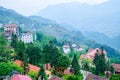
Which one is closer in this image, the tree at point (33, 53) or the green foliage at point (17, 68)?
the green foliage at point (17, 68)

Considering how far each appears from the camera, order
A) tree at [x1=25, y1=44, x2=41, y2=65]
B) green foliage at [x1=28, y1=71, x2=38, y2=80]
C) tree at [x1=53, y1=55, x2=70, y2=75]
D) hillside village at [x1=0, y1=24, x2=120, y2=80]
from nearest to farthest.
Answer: hillside village at [x1=0, y1=24, x2=120, y2=80] → green foliage at [x1=28, y1=71, x2=38, y2=80] → tree at [x1=53, y1=55, x2=70, y2=75] → tree at [x1=25, y1=44, x2=41, y2=65]

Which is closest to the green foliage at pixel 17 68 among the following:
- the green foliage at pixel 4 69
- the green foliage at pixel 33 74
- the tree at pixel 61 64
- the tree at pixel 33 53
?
the green foliage at pixel 4 69

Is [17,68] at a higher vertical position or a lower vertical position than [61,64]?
lower

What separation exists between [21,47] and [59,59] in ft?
32.4

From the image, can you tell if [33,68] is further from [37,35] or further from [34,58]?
[37,35]

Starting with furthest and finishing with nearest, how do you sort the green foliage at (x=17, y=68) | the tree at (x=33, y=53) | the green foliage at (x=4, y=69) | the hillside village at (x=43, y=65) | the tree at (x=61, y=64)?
the tree at (x=33, y=53), the tree at (x=61, y=64), the green foliage at (x=17, y=68), the hillside village at (x=43, y=65), the green foliage at (x=4, y=69)

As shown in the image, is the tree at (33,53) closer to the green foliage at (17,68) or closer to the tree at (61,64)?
the tree at (61,64)

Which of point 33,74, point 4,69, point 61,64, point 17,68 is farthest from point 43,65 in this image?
point 4,69

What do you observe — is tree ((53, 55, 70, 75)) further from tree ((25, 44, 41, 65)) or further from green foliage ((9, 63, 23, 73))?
green foliage ((9, 63, 23, 73))

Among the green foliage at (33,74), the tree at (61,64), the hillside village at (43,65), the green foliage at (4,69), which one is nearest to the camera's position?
the green foliage at (4,69)

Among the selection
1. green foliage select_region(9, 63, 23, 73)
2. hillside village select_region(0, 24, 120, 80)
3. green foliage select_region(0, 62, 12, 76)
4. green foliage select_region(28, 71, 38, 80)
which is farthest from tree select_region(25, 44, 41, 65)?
green foliage select_region(0, 62, 12, 76)

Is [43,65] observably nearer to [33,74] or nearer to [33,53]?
[33,53]

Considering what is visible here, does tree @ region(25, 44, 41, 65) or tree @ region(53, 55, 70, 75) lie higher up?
tree @ region(25, 44, 41, 65)

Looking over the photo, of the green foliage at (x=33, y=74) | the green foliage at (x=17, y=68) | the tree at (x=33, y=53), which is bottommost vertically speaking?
the green foliage at (x=33, y=74)
